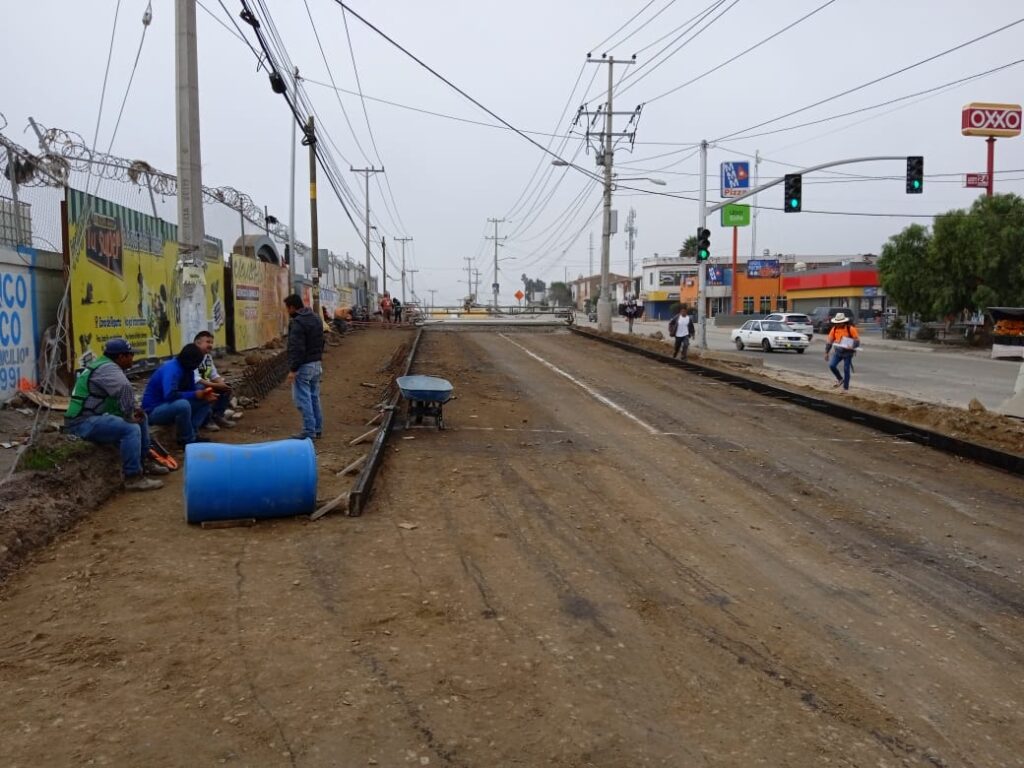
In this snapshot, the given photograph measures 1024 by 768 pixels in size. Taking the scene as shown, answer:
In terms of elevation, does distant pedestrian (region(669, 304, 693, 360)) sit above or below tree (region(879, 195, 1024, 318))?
below

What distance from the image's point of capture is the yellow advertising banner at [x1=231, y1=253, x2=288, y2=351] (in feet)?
61.7

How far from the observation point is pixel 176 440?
9.13m

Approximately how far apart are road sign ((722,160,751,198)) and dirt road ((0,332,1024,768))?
46631 mm

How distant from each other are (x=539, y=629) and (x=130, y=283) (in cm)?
948

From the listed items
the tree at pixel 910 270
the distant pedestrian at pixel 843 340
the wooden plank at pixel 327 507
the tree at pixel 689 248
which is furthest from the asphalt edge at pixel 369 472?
the tree at pixel 689 248

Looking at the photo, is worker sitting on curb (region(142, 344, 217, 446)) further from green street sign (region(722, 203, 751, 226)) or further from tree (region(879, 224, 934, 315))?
green street sign (region(722, 203, 751, 226))

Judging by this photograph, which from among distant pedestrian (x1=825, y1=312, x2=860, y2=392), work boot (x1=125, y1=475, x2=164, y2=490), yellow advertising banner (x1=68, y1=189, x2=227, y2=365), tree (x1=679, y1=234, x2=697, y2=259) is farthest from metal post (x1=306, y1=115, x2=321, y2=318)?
tree (x1=679, y1=234, x2=697, y2=259)

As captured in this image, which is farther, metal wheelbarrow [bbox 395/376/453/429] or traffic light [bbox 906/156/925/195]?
traffic light [bbox 906/156/925/195]

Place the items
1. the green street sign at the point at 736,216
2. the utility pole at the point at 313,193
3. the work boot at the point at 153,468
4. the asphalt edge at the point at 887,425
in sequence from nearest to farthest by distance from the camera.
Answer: the work boot at the point at 153,468
the asphalt edge at the point at 887,425
the utility pole at the point at 313,193
the green street sign at the point at 736,216

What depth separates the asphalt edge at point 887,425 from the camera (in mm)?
A: 9875

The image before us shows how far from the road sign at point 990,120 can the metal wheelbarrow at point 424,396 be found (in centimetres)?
4597

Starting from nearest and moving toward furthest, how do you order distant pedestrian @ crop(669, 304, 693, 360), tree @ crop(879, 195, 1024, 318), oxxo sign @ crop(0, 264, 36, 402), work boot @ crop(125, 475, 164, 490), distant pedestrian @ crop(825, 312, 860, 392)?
work boot @ crop(125, 475, 164, 490)
oxxo sign @ crop(0, 264, 36, 402)
distant pedestrian @ crop(825, 312, 860, 392)
distant pedestrian @ crop(669, 304, 693, 360)
tree @ crop(879, 195, 1024, 318)

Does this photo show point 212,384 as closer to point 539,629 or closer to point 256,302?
point 539,629

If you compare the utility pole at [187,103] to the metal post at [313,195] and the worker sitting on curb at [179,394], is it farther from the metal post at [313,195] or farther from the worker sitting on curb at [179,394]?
the metal post at [313,195]
